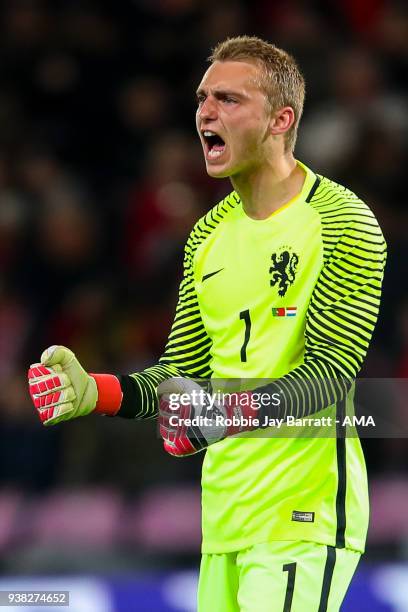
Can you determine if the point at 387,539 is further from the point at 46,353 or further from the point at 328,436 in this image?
the point at 46,353

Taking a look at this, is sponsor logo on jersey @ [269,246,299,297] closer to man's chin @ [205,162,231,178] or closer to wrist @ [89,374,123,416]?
man's chin @ [205,162,231,178]

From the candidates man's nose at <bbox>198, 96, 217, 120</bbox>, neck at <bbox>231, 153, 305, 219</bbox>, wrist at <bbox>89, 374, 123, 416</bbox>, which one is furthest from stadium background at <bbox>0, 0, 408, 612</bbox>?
man's nose at <bbox>198, 96, 217, 120</bbox>

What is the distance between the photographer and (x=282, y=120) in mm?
3635

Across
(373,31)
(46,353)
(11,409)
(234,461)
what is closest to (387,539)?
(11,409)

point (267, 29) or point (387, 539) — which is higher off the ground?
point (267, 29)

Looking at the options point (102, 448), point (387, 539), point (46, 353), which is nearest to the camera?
point (46, 353)

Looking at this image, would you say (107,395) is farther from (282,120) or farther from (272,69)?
(272,69)

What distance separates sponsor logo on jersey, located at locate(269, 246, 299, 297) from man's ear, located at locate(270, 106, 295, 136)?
0.35 metres

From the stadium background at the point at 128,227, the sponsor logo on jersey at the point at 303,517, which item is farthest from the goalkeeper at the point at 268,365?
the stadium background at the point at 128,227

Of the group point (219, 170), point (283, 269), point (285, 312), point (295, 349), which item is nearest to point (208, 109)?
point (219, 170)

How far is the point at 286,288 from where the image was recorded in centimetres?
348

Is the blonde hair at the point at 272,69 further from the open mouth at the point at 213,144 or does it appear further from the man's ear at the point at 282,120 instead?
the open mouth at the point at 213,144

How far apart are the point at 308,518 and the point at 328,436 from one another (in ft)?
0.75

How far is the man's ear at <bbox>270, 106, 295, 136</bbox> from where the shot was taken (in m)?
3.61
